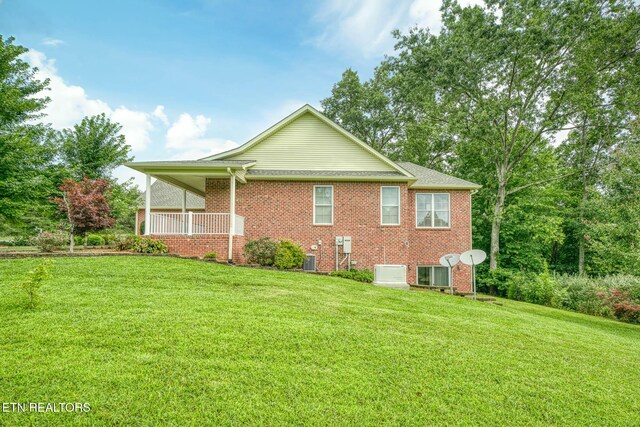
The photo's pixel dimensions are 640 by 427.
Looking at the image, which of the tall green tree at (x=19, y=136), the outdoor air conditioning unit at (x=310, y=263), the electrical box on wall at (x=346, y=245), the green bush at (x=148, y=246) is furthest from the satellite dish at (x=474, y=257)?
the tall green tree at (x=19, y=136)

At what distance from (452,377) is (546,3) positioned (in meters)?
19.0

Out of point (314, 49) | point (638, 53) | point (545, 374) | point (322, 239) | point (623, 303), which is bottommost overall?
point (623, 303)

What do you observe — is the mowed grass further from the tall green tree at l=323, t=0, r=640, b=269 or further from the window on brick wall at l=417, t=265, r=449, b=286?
the tall green tree at l=323, t=0, r=640, b=269

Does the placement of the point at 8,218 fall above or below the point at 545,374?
above

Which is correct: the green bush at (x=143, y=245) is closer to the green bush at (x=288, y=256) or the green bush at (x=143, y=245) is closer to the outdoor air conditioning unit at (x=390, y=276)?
the green bush at (x=288, y=256)

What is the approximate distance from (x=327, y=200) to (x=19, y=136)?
54.4ft

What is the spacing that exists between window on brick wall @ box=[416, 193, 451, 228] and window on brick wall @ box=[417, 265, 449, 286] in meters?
1.82

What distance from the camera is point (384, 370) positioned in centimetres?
372

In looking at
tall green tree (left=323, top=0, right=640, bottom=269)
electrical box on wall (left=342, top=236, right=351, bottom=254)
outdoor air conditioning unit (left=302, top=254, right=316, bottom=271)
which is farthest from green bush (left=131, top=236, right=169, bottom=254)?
tall green tree (left=323, top=0, right=640, bottom=269)

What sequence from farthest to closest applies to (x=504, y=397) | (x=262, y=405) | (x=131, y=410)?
(x=504, y=397), (x=262, y=405), (x=131, y=410)

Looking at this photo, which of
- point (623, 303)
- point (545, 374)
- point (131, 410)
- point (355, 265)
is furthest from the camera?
point (355, 265)

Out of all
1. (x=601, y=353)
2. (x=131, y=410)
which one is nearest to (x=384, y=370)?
(x=131, y=410)

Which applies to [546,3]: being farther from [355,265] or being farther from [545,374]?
[545,374]

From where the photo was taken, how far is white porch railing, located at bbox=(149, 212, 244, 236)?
11156 millimetres
